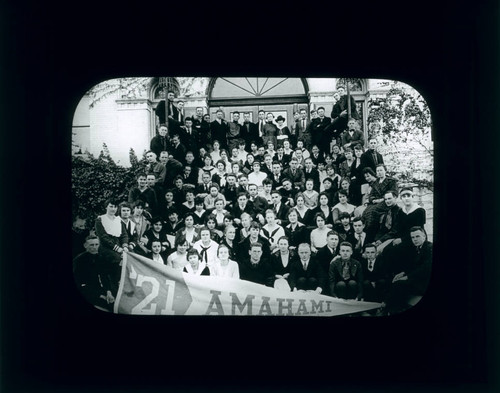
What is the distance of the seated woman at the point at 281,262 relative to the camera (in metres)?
2.30

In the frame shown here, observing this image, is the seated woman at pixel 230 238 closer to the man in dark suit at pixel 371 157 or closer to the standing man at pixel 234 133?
the standing man at pixel 234 133

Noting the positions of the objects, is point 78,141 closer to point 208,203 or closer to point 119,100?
point 119,100

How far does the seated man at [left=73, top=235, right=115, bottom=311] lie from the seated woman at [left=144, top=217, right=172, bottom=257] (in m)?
0.17

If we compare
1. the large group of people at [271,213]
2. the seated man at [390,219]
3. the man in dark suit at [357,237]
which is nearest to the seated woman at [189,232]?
the large group of people at [271,213]

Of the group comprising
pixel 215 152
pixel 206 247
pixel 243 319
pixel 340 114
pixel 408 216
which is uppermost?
pixel 340 114

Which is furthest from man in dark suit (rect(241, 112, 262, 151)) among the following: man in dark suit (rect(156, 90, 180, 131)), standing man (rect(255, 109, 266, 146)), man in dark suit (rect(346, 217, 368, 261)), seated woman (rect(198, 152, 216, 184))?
man in dark suit (rect(346, 217, 368, 261))

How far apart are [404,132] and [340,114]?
0.79ft

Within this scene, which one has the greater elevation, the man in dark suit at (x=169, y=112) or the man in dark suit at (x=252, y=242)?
the man in dark suit at (x=169, y=112)

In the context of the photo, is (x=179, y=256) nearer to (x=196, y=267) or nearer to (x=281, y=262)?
(x=196, y=267)

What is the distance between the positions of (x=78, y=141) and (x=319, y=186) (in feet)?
2.94

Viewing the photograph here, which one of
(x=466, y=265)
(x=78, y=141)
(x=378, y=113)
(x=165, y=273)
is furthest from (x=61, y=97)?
(x=466, y=265)

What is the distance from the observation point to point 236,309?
7.59 ft

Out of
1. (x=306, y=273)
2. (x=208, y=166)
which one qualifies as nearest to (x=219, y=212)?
(x=208, y=166)

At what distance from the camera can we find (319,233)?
230cm
